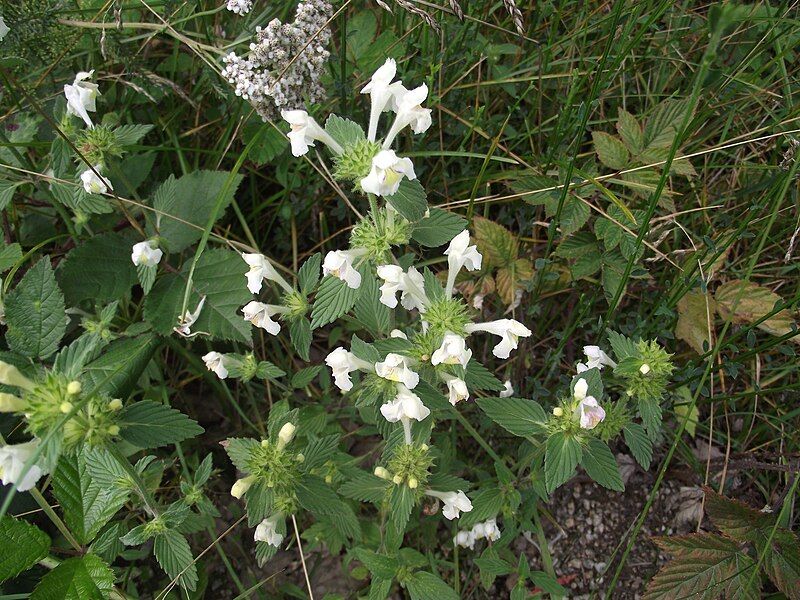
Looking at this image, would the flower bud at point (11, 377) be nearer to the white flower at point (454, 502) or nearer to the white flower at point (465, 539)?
the white flower at point (454, 502)

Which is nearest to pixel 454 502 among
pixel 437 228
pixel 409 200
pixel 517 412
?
pixel 517 412

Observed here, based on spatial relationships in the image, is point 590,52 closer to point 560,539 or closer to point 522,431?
point 522,431

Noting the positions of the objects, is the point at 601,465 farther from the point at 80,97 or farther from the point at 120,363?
the point at 80,97

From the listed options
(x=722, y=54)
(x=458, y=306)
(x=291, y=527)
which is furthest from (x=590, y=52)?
(x=291, y=527)

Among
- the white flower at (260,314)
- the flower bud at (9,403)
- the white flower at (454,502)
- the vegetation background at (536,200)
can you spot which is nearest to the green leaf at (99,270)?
A: the vegetation background at (536,200)

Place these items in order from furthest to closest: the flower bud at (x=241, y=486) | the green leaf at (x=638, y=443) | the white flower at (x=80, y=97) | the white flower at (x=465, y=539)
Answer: the white flower at (x=465, y=539), the white flower at (x=80, y=97), the green leaf at (x=638, y=443), the flower bud at (x=241, y=486)

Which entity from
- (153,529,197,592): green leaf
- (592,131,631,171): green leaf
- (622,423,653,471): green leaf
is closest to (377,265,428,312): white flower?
(622,423,653,471): green leaf

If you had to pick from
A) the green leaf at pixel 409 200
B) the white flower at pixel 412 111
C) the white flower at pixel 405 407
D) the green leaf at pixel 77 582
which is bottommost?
the green leaf at pixel 77 582
